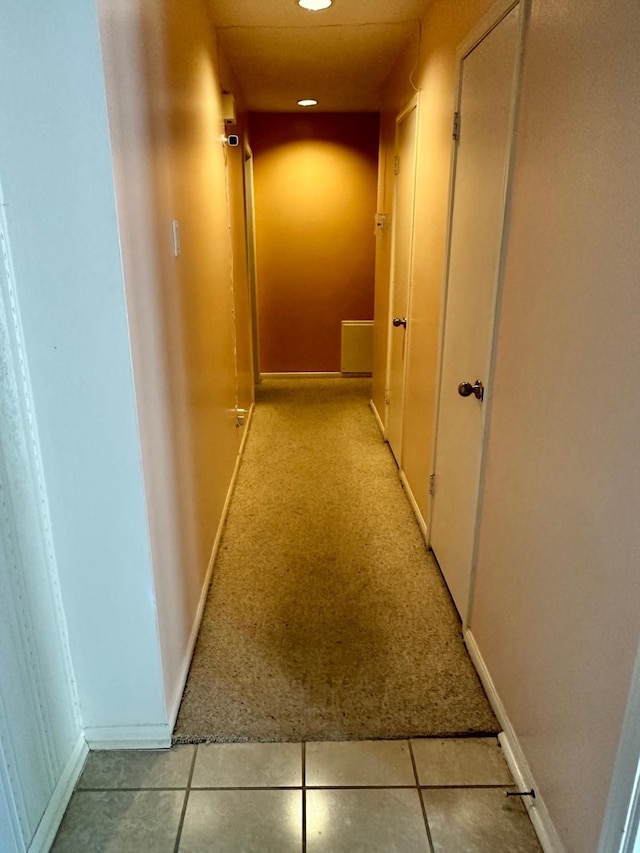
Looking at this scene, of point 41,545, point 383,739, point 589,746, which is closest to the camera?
point 589,746

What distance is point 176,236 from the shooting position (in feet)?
6.23

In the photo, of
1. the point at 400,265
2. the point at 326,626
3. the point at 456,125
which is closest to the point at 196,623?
the point at 326,626

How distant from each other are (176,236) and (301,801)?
1.70 m

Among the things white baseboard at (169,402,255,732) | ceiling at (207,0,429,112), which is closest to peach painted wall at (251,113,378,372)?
ceiling at (207,0,429,112)

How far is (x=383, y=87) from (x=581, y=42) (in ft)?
11.2

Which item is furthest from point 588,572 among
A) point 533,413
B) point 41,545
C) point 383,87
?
point 383,87

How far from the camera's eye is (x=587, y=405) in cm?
119

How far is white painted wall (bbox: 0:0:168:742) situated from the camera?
A: 120cm

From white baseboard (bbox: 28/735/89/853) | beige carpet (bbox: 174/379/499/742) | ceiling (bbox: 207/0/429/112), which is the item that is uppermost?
ceiling (bbox: 207/0/429/112)

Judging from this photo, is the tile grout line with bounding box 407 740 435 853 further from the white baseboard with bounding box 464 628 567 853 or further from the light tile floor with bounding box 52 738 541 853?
the white baseboard with bounding box 464 628 567 853

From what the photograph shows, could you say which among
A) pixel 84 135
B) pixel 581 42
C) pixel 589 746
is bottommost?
pixel 589 746

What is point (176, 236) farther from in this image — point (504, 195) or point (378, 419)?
point (378, 419)

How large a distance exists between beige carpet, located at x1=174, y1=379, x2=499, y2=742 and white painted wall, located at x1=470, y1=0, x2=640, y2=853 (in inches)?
13.4

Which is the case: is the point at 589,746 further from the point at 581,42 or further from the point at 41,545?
the point at 581,42
